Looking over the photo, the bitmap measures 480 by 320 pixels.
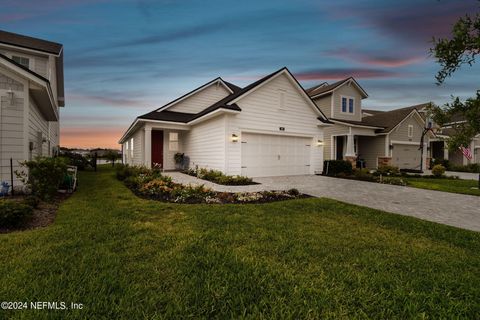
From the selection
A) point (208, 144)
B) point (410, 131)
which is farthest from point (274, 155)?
point (410, 131)

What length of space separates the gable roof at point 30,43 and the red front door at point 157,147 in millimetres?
6881

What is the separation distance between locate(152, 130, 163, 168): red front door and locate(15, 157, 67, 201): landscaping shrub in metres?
9.55

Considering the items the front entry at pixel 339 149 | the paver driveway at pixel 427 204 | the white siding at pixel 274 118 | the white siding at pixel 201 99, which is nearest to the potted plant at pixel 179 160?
the white siding at pixel 201 99

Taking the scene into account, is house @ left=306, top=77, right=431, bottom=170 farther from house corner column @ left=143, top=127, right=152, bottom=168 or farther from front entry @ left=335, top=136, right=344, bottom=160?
house corner column @ left=143, top=127, right=152, bottom=168

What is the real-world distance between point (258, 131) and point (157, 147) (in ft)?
26.9

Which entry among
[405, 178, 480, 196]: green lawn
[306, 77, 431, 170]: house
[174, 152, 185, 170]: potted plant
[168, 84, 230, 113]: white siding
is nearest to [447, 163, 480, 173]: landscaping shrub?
[306, 77, 431, 170]: house

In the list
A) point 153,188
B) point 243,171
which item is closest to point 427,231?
point 153,188

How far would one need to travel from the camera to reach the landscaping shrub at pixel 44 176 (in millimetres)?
6180

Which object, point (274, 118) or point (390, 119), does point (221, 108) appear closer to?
Answer: point (274, 118)

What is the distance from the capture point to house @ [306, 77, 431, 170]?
61.1 feet

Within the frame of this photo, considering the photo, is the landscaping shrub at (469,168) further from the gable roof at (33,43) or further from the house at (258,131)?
the gable roof at (33,43)

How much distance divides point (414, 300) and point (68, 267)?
383 cm

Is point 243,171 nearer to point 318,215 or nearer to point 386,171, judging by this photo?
point 318,215

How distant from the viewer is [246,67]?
13.6 metres
